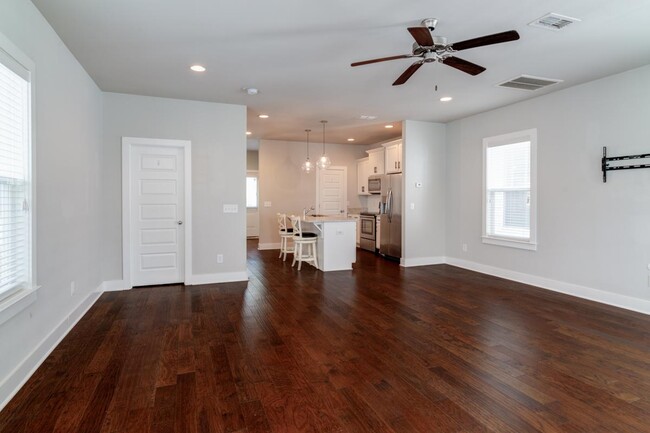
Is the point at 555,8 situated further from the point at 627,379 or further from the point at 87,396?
the point at 87,396

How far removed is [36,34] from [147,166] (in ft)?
8.20

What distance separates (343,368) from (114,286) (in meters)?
3.90

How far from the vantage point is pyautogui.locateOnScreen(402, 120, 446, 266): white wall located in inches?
268

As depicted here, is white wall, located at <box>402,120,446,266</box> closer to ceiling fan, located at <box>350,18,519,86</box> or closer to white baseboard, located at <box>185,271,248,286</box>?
white baseboard, located at <box>185,271,248,286</box>

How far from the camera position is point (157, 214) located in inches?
206

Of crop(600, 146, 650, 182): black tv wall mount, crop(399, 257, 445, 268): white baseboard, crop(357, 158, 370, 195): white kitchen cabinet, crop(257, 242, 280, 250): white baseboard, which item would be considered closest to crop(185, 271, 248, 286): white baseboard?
crop(399, 257, 445, 268): white baseboard

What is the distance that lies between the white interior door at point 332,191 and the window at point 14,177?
7.01 meters

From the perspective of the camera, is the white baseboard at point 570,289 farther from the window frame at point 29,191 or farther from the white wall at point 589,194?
the window frame at point 29,191

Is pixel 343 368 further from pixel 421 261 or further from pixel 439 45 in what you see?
pixel 421 261

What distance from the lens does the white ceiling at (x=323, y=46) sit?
9.20ft

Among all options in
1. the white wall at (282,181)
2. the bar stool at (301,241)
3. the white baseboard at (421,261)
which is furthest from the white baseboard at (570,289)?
the white wall at (282,181)

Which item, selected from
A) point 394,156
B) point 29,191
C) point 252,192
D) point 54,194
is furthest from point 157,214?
point 252,192

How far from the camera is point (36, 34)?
2801 millimetres

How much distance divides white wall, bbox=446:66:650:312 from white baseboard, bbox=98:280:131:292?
229 inches
